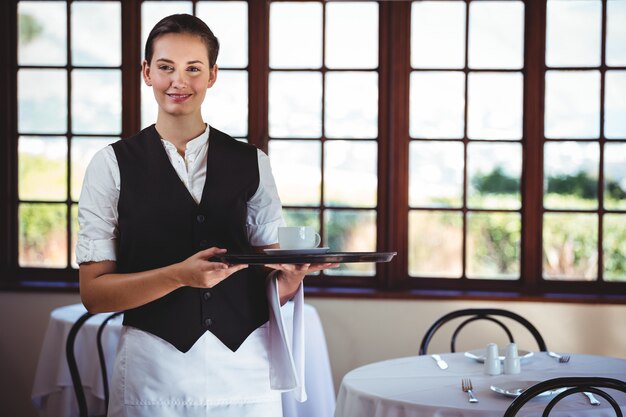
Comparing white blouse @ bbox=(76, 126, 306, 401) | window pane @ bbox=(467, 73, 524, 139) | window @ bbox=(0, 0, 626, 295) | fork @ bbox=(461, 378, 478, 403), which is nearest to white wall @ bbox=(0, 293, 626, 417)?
window @ bbox=(0, 0, 626, 295)

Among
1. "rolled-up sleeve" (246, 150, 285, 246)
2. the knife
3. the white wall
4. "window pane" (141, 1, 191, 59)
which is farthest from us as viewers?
"window pane" (141, 1, 191, 59)

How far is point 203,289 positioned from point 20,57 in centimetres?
313

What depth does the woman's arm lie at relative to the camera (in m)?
1.26

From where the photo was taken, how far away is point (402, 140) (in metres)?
3.95

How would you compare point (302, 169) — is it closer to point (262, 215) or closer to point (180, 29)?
point (262, 215)

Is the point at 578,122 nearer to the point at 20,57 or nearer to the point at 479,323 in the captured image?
the point at 479,323

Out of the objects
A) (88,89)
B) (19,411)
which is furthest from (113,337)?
(88,89)

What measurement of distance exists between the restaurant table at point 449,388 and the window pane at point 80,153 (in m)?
2.26

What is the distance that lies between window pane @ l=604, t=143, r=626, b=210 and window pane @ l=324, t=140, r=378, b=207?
1.12 meters

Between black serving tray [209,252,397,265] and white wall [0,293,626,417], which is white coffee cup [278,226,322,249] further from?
white wall [0,293,626,417]

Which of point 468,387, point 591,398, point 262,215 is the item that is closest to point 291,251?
point 262,215

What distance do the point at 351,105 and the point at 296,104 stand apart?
0.91 feet

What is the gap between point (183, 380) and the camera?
1385mm

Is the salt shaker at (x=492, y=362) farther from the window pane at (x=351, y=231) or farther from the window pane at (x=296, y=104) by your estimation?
the window pane at (x=296, y=104)
